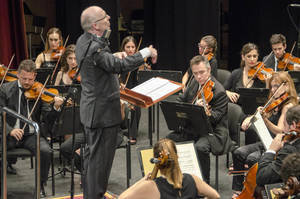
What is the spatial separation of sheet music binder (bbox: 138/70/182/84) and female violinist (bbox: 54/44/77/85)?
822 mm

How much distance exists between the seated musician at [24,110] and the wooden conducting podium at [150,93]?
116 cm

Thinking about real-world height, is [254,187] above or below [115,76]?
below

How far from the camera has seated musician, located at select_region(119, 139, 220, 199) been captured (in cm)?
273

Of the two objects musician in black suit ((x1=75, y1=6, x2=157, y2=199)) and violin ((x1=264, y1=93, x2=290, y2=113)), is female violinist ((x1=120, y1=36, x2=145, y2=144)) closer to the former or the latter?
violin ((x1=264, y1=93, x2=290, y2=113))

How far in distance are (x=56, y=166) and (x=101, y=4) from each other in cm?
392

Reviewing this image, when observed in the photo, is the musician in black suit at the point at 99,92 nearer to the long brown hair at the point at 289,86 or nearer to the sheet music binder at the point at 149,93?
the sheet music binder at the point at 149,93

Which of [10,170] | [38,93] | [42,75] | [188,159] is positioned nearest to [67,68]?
[42,75]

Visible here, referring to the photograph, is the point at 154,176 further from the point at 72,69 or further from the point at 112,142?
the point at 72,69

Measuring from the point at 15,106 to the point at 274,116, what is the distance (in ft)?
7.65

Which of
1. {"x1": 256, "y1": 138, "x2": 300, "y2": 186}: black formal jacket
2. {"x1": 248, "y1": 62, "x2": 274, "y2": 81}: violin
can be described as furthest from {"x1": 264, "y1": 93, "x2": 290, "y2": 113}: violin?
{"x1": 248, "y1": 62, "x2": 274, "y2": 81}: violin

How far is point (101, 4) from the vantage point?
8336mm

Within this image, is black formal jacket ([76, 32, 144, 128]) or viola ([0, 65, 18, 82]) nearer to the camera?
black formal jacket ([76, 32, 144, 128])

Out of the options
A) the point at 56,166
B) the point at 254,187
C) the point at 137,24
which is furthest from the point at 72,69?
the point at 137,24

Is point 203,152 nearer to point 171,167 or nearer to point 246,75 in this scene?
point 171,167
